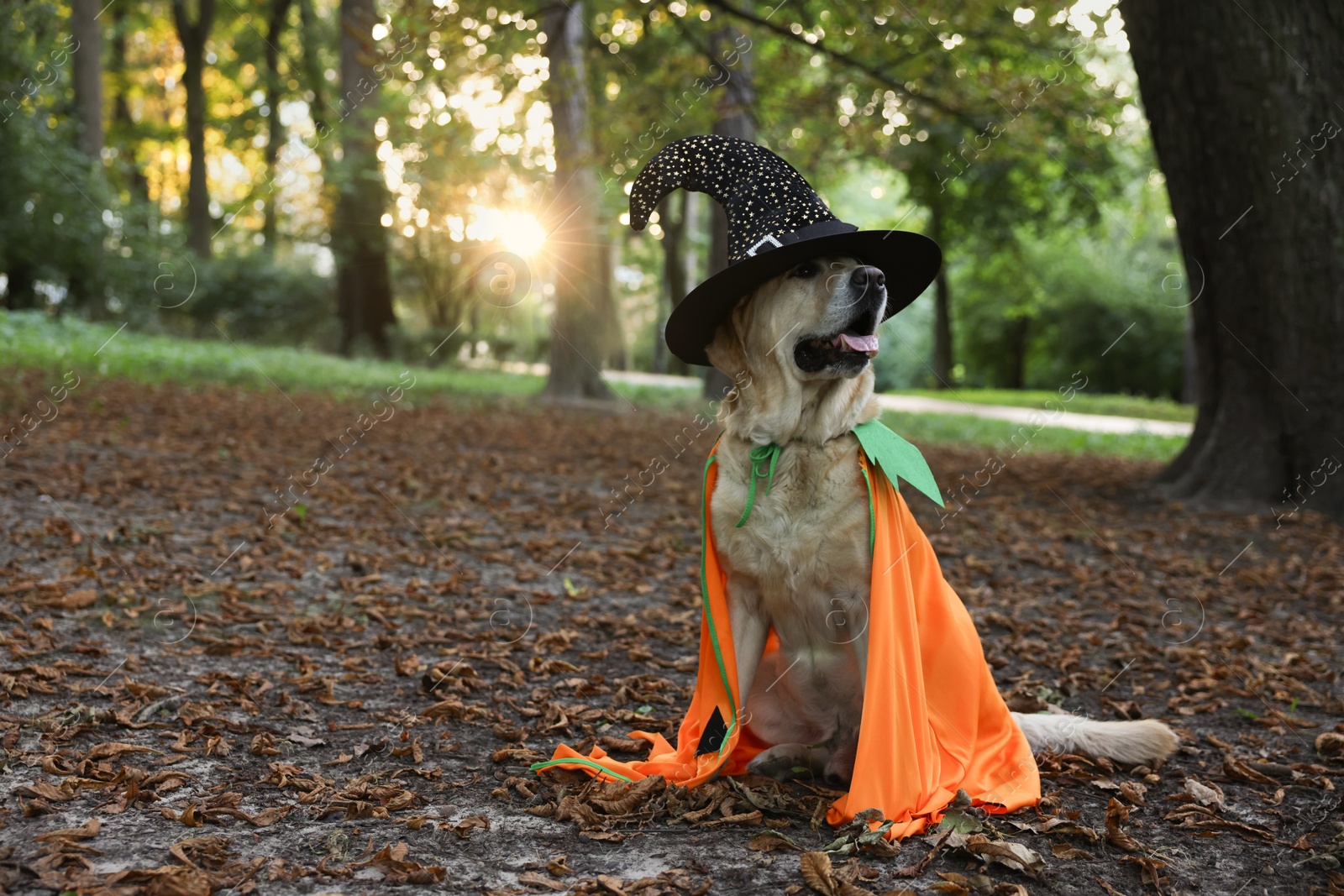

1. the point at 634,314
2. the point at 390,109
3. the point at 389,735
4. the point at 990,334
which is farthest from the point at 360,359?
the point at 634,314

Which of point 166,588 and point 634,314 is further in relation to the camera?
point 634,314

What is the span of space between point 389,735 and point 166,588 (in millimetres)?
2198

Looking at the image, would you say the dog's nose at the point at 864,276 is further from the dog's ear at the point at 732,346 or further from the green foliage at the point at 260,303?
the green foliage at the point at 260,303

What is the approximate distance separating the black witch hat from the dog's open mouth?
0.20 m

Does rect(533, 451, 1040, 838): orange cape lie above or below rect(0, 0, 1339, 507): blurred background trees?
below

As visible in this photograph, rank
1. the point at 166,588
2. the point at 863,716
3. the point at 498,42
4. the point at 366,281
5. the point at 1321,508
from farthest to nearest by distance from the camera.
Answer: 1. the point at 366,281
2. the point at 498,42
3. the point at 1321,508
4. the point at 166,588
5. the point at 863,716

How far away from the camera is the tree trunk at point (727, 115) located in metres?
10.8

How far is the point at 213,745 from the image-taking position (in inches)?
132

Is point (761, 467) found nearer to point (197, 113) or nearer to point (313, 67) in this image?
point (313, 67)

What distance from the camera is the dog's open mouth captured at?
318 centimetres

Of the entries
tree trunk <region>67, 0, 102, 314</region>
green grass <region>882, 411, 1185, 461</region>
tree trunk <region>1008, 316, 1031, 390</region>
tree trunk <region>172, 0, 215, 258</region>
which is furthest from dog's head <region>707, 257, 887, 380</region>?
tree trunk <region>1008, 316, 1031, 390</region>

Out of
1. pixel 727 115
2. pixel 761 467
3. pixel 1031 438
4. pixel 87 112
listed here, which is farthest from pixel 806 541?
pixel 87 112

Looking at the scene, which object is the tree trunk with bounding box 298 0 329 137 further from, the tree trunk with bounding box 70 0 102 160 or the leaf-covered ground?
the leaf-covered ground

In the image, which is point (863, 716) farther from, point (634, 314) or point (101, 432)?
point (634, 314)
